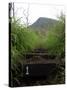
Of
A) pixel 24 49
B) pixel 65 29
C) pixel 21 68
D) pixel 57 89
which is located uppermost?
pixel 65 29

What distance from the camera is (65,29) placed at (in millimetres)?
2938

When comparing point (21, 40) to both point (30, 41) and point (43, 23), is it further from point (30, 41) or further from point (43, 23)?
point (43, 23)

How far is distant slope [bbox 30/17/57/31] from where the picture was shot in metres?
2.85

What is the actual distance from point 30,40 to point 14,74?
1.17 ft

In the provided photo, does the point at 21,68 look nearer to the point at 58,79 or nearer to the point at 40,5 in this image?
the point at 58,79

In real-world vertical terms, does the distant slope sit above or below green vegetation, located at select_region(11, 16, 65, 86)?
above

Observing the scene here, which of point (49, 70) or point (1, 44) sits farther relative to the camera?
point (49, 70)

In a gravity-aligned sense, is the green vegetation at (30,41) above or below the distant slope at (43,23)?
below

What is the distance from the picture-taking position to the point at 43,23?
2.88 metres

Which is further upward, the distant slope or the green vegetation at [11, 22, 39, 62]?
the distant slope

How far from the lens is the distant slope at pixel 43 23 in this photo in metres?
2.85

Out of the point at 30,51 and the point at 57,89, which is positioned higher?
the point at 30,51

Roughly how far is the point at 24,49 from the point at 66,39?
0.44 m

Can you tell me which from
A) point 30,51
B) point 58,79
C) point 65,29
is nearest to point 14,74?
point 30,51
